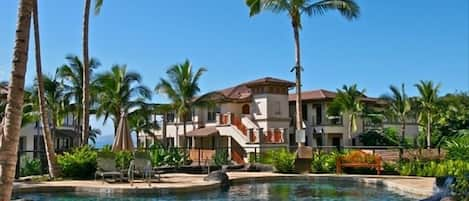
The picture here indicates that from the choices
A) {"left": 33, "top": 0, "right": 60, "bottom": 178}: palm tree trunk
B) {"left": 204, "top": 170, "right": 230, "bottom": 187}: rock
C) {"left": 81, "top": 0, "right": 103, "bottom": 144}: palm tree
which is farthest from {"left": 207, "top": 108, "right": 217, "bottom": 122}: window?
{"left": 204, "top": 170, "right": 230, "bottom": 187}: rock

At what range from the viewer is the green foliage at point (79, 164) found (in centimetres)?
1831

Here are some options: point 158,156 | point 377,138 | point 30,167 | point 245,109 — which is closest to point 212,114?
point 245,109

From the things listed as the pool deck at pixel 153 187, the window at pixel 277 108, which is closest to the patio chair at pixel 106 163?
the pool deck at pixel 153 187

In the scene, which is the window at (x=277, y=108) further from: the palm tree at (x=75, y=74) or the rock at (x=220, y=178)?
the rock at (x=220, y=178)

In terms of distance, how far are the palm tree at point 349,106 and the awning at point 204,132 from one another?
9.86 m

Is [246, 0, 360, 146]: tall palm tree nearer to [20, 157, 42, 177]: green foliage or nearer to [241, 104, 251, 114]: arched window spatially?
[20, 157, 42, 177]: green foliage

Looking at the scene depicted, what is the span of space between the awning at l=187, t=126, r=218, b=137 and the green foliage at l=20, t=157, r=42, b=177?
2065 cm

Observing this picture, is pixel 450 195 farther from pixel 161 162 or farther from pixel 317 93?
pixel 317 93

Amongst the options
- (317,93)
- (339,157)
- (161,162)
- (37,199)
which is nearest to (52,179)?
(37,199)

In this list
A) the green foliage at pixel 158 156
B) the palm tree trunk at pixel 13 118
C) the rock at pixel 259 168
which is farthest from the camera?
the green foliage at pixel 158 156

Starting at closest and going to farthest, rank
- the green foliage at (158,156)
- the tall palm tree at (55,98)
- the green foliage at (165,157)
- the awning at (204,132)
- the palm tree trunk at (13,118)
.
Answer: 1. the palm tree trunk at (13,118)
2. the green foliage at (158,156)
3. the green foliage at (165,157)
4. the tall palm tree at (55,98)
5. the awning at (204,132)

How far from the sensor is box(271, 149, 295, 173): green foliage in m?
22.3

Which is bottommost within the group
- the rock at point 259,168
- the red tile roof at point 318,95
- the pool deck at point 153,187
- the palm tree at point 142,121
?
the pool deck at point 153,187

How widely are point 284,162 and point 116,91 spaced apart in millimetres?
15311
